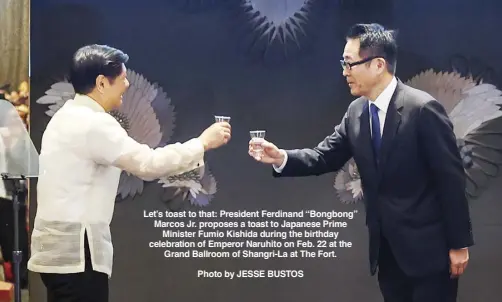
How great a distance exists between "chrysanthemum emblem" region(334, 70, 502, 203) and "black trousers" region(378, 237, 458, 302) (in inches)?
27.8

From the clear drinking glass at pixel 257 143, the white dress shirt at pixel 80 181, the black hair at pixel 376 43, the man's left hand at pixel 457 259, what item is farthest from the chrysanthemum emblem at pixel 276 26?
the man's left hand at pixel 457 259

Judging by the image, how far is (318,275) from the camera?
326 cm

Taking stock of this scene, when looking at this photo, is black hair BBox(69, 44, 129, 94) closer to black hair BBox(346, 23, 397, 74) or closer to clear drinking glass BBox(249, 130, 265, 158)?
clear drinking glass BBox(249, 130, 265, 158)

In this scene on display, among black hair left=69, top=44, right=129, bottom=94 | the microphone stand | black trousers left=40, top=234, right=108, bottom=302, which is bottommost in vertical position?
black trousers left=40, top=234, right=108, bottom=302

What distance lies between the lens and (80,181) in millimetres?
2445

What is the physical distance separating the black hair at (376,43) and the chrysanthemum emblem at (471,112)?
0.35 meters

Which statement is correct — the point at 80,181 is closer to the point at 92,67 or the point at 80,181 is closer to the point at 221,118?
the point at 92,67

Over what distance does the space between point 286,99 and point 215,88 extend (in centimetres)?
37

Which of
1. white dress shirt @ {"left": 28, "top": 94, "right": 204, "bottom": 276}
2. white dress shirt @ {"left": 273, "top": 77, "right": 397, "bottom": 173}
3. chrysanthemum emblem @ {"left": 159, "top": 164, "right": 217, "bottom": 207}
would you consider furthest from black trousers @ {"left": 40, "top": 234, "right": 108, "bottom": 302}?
white dress shirt @ {"left": 273, "top": 77, "right": 397, "bottom": 173}

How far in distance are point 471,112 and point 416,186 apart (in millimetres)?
752

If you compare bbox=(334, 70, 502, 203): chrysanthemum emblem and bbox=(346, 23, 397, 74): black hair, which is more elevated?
bbox=(346, 23, 397, 74): black hair

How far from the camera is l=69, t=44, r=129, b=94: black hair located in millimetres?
2574

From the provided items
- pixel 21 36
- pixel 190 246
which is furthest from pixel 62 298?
pixel 21 36

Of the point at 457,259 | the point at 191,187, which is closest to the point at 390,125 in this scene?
the point at 457,259
